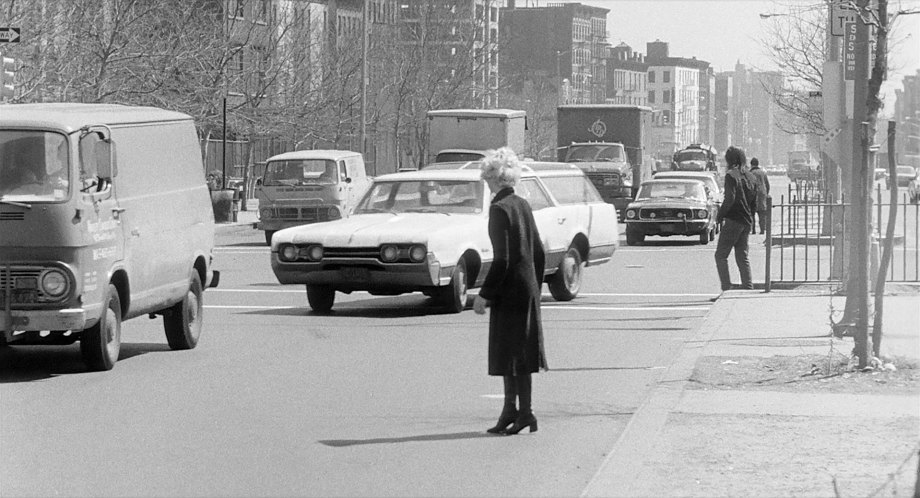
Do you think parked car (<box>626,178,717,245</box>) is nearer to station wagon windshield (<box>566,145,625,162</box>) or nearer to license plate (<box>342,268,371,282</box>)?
station wagon windshield (<box>566,145,625,162</box>)

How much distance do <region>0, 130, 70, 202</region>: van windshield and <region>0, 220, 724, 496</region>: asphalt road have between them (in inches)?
55.9

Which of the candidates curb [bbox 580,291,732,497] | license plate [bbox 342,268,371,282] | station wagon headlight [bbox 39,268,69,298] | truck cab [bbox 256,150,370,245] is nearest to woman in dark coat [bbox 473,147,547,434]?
curb [bbox 580,291,732,497]

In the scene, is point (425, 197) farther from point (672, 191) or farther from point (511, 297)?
point (672, 191)

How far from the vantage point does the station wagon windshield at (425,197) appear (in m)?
18.8

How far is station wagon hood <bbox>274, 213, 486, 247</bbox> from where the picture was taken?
17172mm

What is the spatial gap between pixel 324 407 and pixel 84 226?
264 centimetres

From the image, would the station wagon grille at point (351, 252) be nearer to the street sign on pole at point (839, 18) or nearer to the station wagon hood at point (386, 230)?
the station wagon hood at point (386, 230)

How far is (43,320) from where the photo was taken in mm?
12258

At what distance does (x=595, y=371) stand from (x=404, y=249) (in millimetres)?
4450

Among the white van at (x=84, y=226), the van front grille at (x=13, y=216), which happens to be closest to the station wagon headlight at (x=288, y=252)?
the white van at (x=84, y=226)

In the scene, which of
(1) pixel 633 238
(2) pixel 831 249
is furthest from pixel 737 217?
(1) pixel 633 238

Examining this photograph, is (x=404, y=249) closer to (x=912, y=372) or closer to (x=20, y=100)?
(x=912, y=372)

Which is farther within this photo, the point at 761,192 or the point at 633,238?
the point at 633,238

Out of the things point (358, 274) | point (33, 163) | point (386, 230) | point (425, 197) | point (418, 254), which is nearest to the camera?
point (33, 163)
